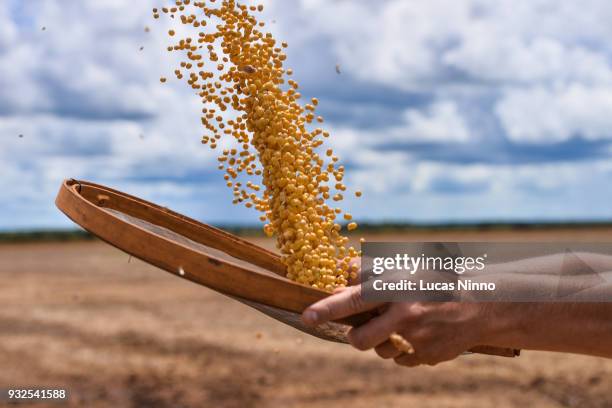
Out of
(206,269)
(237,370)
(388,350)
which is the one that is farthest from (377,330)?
(237,370)

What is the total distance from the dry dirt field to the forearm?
5.06 meters

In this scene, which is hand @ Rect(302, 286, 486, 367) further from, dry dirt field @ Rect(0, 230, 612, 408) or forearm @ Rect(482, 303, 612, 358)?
dry dirt field @ Rect(0, 230, 612, 408)

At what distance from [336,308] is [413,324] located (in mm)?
265

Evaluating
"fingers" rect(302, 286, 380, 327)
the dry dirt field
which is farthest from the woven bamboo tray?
the dry dirt field

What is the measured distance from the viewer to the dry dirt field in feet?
25.6

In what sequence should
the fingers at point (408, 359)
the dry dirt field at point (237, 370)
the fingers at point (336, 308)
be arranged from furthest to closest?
the dry dirt field at point (237, 370), the fingers at point (408, 359), the fingers at point (336, 308)

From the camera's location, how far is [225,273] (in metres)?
2.29

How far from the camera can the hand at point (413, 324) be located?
231cm

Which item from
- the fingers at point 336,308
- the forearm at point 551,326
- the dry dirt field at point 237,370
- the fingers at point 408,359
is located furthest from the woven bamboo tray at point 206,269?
the dry dirt field at point 237,370

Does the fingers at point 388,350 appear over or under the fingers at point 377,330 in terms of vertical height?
under

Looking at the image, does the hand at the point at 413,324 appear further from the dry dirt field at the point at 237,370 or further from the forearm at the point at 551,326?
the dry dirt field at the point at 237,370

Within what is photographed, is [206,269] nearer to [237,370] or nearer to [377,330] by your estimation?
[377,330]

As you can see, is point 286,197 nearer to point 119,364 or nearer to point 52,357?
point 119,364

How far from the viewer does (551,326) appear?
2.50 m
